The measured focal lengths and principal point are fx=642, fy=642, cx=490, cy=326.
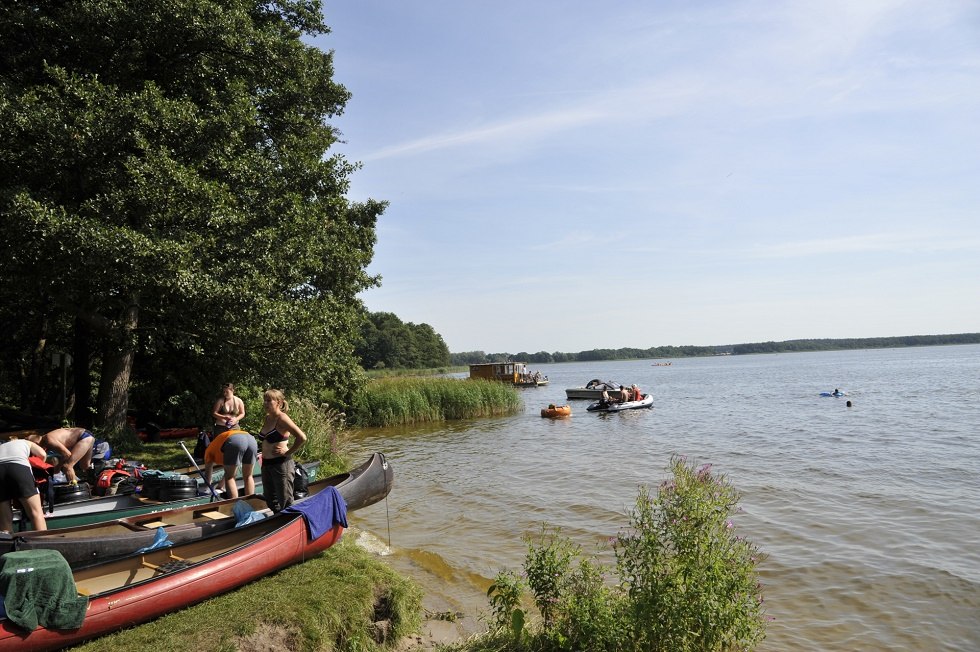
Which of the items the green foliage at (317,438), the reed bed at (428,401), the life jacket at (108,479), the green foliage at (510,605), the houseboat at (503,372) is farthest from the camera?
the houseboat at (503,372)

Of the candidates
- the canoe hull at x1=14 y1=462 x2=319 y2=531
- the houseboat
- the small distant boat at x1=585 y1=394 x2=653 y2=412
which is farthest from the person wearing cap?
the houseboat

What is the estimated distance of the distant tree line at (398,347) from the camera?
102m

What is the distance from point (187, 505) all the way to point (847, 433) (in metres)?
22.0

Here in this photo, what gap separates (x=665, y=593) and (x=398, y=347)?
327 feet

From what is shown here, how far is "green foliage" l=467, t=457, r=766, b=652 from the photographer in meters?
4.90

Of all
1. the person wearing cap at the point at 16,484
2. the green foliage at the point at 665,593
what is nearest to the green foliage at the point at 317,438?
the person wearing cap at the point at 16,484

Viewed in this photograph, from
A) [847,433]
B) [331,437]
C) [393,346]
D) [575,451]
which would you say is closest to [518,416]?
[575,451]

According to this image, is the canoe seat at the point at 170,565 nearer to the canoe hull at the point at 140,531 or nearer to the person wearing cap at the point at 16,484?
the canoe hull at the point at 140,531

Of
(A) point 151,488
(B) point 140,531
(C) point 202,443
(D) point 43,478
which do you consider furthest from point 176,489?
(C) point 202,443

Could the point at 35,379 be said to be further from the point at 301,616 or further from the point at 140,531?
the point at 301,616

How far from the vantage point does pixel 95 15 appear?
484 inches

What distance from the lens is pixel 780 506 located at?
1234cm

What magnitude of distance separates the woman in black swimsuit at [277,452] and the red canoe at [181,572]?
1.84 ft

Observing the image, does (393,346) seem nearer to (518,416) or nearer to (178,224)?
(518,416)
